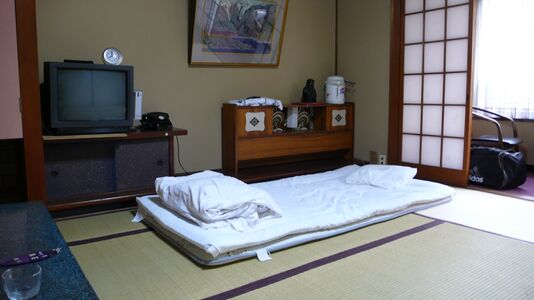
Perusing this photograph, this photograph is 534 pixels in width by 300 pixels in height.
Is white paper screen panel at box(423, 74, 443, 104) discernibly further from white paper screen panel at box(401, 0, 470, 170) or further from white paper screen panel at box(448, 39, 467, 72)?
white paper screen panel at box(448, 39, 467, 72)

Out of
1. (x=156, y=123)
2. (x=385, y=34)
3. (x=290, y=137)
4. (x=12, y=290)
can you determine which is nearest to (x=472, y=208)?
(x=290, y=137)

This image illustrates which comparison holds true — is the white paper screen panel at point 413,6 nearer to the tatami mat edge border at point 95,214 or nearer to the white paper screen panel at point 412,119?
the white paper screen panel at point 412,119

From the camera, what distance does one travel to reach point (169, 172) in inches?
151

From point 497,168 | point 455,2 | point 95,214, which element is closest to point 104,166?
point 95,214

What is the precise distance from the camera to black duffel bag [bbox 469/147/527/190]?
13.6 feet

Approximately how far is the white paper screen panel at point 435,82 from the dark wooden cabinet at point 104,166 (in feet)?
8.75

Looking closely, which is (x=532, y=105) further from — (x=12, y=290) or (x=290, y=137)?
(x=12, y=290)

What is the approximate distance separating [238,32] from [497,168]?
9.67ft

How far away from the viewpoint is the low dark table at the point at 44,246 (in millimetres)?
1125

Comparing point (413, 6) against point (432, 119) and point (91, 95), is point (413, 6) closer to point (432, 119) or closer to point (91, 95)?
point (432, 119)

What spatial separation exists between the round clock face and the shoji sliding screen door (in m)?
3.00

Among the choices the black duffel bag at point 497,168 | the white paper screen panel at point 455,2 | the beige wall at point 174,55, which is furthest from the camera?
the white paper screen panel at point 455,2

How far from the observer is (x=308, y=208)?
3.14 meters

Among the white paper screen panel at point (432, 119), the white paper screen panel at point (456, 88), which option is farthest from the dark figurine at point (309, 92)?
the white paper screen panel at point (456, 88)
